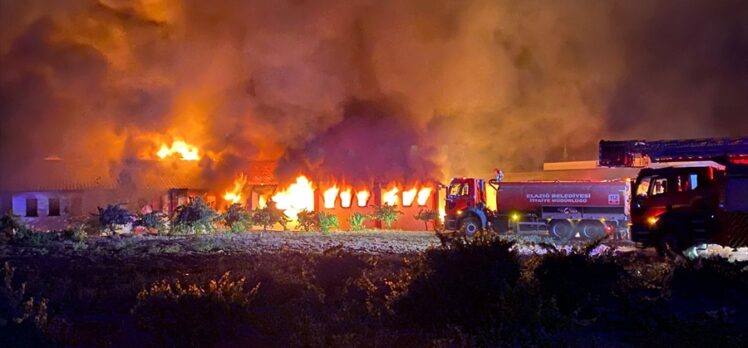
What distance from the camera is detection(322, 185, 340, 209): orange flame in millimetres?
38594

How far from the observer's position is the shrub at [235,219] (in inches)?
1219

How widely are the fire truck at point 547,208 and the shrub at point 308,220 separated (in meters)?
6.35

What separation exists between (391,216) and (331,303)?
2523cm

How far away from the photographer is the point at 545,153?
178 ft

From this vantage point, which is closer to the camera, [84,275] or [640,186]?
[84,275]

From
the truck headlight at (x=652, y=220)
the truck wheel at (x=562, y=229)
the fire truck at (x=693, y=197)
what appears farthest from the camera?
the truck wheel at (x=562, y=229)

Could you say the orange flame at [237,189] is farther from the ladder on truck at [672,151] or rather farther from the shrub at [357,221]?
the ladder on truck at [672,151]

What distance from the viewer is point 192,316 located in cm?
788

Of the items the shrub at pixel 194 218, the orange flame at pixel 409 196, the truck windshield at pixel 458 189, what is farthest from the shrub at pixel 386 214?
the shrub at pixel 194 218

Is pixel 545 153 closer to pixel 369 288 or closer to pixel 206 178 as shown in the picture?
pixel 206 178

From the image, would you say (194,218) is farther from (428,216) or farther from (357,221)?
(428,216)

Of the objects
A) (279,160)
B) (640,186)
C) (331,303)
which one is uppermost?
(279,160)

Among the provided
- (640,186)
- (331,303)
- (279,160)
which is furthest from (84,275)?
(279,160)

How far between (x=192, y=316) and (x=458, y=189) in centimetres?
2416
